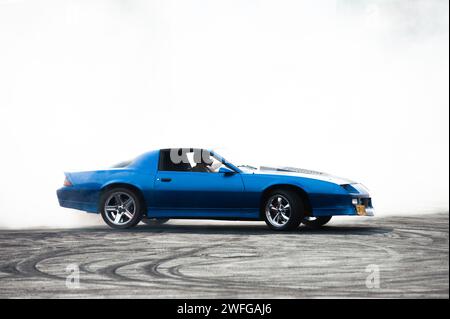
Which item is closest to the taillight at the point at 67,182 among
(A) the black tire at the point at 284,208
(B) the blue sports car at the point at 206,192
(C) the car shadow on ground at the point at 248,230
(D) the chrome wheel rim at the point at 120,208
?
(B) the blue sports car at the point at 206,192

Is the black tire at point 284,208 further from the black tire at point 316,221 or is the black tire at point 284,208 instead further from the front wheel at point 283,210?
the black tire at point 316,221

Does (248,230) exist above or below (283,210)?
below

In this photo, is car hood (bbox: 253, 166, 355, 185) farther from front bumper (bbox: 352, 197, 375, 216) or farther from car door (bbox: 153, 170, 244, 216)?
car door (bbox: 153, 170, 244, 216)

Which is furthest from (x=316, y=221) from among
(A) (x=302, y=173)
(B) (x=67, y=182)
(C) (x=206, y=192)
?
(B) (x=67, y=182)

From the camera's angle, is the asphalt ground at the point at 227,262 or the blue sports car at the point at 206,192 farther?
the blue sports car at the point at 206,192

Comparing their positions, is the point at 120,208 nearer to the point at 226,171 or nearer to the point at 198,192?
the point at 198,192

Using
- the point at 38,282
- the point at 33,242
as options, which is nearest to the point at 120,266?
the point at 38,282

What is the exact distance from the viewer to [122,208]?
12625mm

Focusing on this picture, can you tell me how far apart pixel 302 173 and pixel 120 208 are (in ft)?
9.76

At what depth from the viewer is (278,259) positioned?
892 centimetres

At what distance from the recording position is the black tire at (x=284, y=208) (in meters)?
11.7
